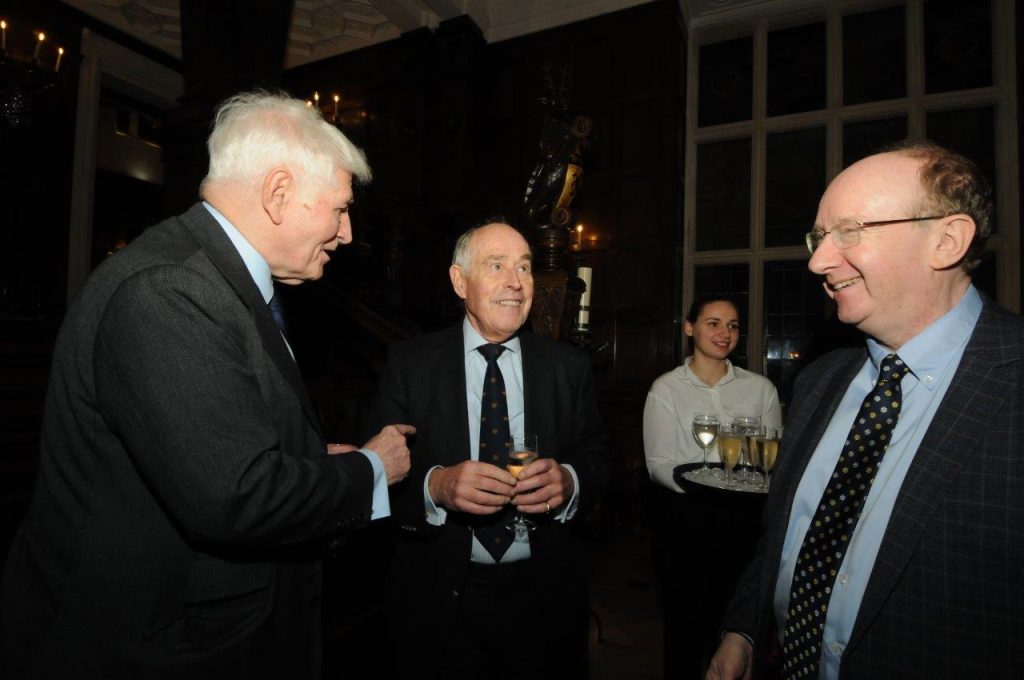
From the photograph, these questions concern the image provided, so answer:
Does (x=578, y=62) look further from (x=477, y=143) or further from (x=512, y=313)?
(x=512, y=313)

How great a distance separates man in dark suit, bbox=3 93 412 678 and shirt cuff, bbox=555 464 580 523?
0.76 m

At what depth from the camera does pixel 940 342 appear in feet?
3.81

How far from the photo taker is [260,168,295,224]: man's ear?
1.23 metres

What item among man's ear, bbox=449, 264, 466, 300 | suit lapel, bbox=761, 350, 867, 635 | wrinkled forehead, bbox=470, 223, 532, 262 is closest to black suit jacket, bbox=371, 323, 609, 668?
man's ear, bbox=449, 264, 466, 300

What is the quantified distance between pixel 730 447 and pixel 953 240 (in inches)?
52.6

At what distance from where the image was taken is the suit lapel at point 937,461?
102 cm

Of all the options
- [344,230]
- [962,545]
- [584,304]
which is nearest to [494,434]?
[344,230]

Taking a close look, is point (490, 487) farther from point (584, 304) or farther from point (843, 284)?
point (584, 304)

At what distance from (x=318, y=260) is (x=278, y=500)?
0.67m

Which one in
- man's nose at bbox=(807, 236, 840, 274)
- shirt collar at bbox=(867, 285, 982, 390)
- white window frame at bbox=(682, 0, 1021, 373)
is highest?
white window frame at bbox=(682, 0, 1021, 373)

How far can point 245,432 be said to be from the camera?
984 millimetres

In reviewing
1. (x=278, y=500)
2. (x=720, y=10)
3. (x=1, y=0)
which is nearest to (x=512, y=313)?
(x=278, y=500)

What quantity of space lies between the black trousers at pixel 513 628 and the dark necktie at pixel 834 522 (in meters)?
0.71

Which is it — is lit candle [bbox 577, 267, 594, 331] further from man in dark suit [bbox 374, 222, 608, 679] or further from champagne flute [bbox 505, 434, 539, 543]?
champagne flute [bbox 505, 434, 539, 543]
